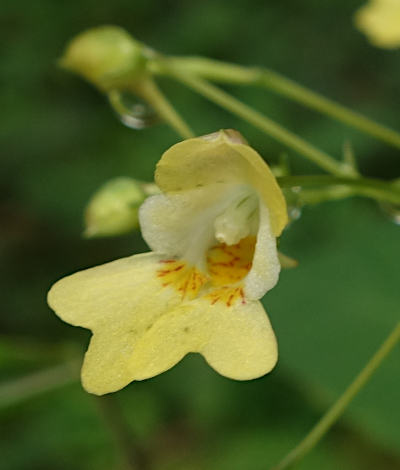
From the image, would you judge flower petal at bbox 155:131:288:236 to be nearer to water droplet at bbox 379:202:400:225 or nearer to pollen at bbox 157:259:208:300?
pollen at bbox 157:259:208:300

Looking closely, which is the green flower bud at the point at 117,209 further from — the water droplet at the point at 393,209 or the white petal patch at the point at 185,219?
the water droplet at the point at 393,209

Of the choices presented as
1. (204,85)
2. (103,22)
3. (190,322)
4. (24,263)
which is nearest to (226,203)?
(190,322)

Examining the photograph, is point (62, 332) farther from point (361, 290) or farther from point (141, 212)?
point (141, 212)

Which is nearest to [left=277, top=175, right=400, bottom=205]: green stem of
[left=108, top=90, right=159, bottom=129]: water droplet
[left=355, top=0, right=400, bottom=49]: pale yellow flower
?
[left=108, top=90, right=159, bottom=129]: water droplet

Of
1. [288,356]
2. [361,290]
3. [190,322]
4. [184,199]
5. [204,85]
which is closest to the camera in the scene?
[190,322]

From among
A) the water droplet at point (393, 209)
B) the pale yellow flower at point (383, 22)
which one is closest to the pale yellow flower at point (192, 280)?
the water droplet at point (393, 209)

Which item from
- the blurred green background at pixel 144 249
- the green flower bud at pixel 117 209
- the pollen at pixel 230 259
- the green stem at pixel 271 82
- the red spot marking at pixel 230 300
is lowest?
the blurred green background at pixel 144 249

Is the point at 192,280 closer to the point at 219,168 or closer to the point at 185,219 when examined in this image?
the point at 185,219

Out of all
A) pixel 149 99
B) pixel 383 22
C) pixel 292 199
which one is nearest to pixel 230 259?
pixel 292 199
